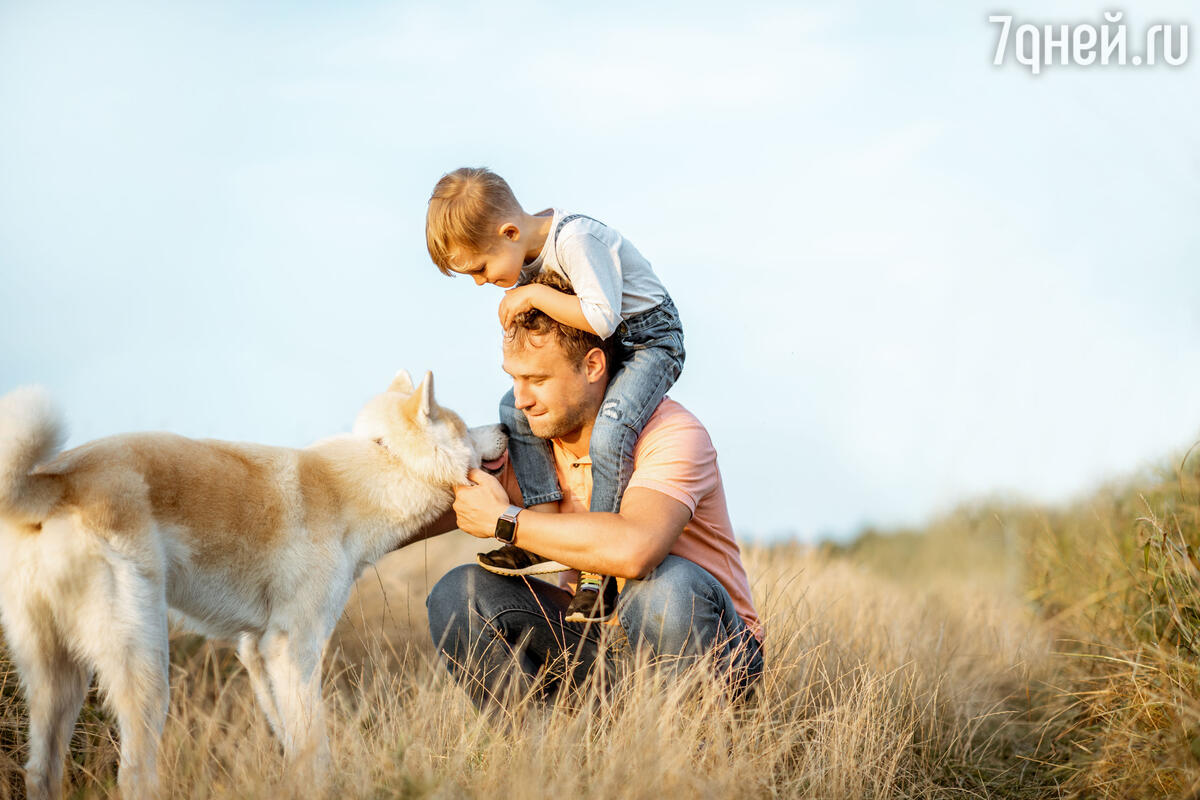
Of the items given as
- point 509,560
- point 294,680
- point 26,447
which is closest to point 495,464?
point 509,560

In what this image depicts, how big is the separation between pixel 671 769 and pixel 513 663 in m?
1.06

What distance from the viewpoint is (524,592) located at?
3.69m

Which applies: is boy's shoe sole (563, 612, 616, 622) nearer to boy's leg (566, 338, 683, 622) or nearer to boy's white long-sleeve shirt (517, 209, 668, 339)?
boy's leg (566, 338, 683, 622)

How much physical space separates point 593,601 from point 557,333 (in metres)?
1.03

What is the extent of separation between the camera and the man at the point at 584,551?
10.7 ft

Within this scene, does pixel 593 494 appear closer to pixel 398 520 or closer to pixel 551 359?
pixel 551 359

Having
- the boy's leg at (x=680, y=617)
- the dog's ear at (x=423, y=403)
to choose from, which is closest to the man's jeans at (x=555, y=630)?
the boy's leg at (x=680, y=617)

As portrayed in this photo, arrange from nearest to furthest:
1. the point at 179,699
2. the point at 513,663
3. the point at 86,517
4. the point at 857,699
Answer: the point at 86,517
the point at 513,663
the point at 857,699
the point at 179,699

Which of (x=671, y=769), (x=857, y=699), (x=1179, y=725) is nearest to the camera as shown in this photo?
(x=671, y=769)

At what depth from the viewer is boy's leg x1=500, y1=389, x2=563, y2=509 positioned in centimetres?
384

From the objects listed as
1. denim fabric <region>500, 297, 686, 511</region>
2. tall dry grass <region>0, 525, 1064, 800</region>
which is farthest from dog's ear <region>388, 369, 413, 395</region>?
tall dry grass <region>0, 525, 1064, 800</region>

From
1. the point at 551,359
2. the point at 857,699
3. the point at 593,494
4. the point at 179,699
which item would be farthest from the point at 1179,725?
the point at 179,699

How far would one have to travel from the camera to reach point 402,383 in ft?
13.5

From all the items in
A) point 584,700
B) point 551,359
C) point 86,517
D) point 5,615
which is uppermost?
point 551,359
